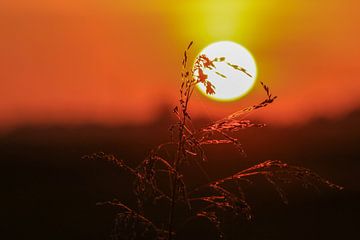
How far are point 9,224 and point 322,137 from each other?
65.1 feet

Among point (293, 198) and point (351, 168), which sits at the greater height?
point (351, 168)

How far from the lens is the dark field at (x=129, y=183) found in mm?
12516

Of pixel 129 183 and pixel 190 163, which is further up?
pixel 129 183

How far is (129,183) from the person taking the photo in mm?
18672

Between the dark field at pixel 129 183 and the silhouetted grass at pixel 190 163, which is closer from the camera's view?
the silhouetted grass at pixel 190 163

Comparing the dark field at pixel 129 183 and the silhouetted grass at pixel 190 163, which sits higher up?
the dark field at pixel 129 183

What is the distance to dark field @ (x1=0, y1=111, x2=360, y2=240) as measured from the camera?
41.1ft

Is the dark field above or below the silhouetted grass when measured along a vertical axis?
above

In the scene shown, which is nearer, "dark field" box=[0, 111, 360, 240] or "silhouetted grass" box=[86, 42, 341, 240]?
"silhouetted grass" box=[86, 42, 341, 240]

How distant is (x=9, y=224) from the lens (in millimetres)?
12883

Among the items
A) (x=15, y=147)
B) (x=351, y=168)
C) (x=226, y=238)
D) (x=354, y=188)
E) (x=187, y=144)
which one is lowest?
(x=187, y=144)

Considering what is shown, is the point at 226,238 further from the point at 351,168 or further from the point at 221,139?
the point at 351,168

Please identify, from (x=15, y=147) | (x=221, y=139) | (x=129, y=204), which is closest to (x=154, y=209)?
(x=129, y=204)

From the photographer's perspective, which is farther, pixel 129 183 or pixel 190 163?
pixel 129 183
